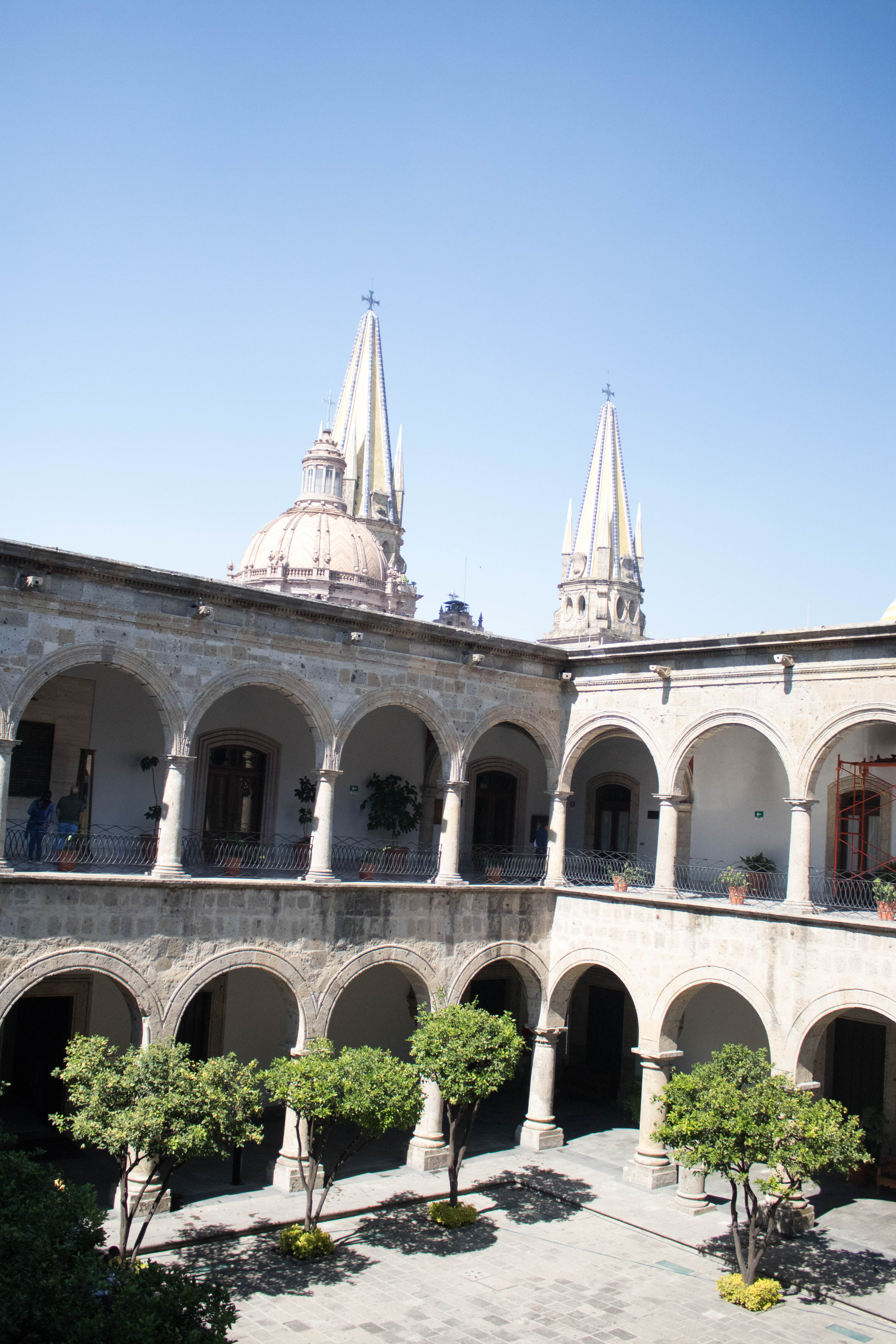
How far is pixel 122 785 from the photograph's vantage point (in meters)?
17.0

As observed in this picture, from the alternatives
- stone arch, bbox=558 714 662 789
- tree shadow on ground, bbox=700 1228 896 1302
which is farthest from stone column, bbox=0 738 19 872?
tree shadow on ground, bbox=700 1228 896 1302

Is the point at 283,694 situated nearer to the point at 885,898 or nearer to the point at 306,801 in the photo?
the point at 306,801

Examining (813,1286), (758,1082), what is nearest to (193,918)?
(758,1082)

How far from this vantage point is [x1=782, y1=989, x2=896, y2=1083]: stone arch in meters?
14.8

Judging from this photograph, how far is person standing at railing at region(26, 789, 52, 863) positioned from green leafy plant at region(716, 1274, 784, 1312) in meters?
9.64

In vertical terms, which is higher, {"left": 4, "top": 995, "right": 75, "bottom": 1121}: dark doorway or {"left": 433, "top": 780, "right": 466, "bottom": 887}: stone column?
{"left": 433, "top": 780, "right": 466, "bottom": 887}: stone column

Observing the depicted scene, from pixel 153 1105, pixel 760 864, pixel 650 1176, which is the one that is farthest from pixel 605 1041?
pixel 153 1105

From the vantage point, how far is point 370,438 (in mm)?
44469

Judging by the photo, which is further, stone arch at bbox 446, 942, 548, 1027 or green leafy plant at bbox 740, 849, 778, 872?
green leafy plant at bbox 740, 849, 778, 872

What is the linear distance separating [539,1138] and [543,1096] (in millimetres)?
626

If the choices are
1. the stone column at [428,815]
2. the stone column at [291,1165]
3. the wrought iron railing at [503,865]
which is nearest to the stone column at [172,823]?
the stone column at [291,1165]

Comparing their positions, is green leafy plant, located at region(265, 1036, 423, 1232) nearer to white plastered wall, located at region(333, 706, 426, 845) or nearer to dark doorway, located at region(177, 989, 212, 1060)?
dark doorway, located at region(177, 989, 212, 1060)

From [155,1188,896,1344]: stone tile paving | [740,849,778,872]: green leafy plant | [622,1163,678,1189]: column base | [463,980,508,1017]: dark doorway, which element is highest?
[740,849,778,872]: green leafy plant

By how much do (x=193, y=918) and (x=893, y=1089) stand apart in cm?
1098
